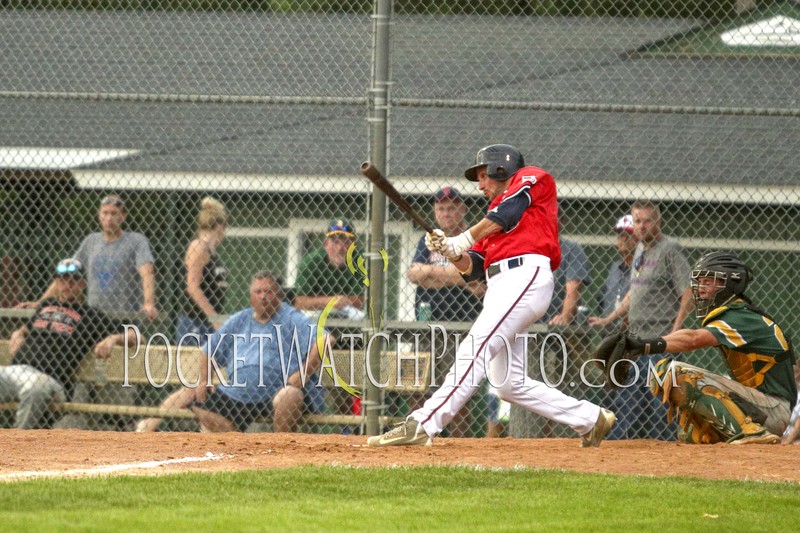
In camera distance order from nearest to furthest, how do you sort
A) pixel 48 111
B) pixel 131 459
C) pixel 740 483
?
pixel 740 483
pixel 131 459
pixel 48 111

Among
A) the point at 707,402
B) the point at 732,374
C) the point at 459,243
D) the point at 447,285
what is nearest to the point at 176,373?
the point at 447,285

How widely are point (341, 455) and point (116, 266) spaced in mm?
3164

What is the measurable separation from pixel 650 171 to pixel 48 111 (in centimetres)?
620

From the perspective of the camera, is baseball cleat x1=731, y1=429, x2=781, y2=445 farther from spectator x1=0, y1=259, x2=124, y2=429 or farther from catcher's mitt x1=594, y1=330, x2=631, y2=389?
spectator x1=0, y1=259, x2=124, y2=429

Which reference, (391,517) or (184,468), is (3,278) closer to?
(184,468)

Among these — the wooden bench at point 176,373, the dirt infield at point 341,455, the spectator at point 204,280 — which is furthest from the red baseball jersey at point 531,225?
the spectator at point 204,280

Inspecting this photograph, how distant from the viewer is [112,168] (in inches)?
441

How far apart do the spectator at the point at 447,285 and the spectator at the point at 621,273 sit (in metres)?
0.87

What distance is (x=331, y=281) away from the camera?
8.16m

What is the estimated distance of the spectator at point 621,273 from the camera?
8.00 meters

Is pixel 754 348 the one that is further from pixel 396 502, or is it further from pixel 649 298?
pixel 396 502

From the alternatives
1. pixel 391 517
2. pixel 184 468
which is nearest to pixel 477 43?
pixel 184 468

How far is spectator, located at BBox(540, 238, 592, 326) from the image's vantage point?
25.5ft

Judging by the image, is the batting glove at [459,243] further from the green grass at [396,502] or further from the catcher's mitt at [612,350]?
the green grass at [396,502]
